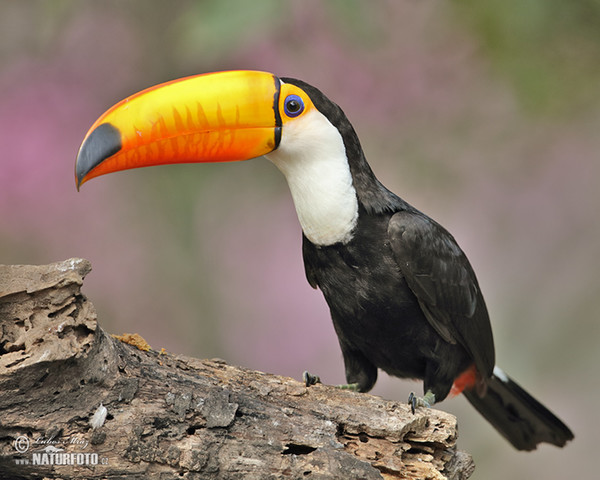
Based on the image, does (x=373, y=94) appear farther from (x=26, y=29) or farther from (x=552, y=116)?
(x=26, y=29)

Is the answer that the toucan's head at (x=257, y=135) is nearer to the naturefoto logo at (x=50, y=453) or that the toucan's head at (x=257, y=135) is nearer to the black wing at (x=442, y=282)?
the black wing at (x=442, y=282)

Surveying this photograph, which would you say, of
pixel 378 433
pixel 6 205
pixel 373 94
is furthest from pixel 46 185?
pixel 378 433

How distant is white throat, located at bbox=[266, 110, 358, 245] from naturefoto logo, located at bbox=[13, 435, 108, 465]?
2.72ft

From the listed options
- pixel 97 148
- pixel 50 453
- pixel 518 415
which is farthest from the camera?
pixel 518 415

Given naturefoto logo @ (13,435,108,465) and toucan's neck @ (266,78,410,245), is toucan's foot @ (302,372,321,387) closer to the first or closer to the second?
toucan's neck @ (266,78,410,245)

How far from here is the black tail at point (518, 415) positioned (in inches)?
97.7

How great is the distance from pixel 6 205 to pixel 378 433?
1.85 metres

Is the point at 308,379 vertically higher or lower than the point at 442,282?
lower

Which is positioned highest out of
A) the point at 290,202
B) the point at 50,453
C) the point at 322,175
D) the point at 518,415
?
the point at 322,175

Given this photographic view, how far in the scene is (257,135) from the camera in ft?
6.79

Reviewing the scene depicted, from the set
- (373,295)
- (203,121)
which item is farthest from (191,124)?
(373,295)

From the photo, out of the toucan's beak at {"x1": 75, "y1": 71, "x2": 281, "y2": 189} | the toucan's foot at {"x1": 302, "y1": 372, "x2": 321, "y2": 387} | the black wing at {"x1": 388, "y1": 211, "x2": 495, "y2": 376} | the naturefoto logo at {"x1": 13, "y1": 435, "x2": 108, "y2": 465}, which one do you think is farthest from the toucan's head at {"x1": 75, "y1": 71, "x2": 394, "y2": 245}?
the naturefoto logo at {"x1": 13, "y1": 435, "x2": 108, "y2": 465}

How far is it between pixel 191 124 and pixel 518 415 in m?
1.38

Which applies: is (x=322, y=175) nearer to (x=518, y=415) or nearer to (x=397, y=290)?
(x=397, y=290)
